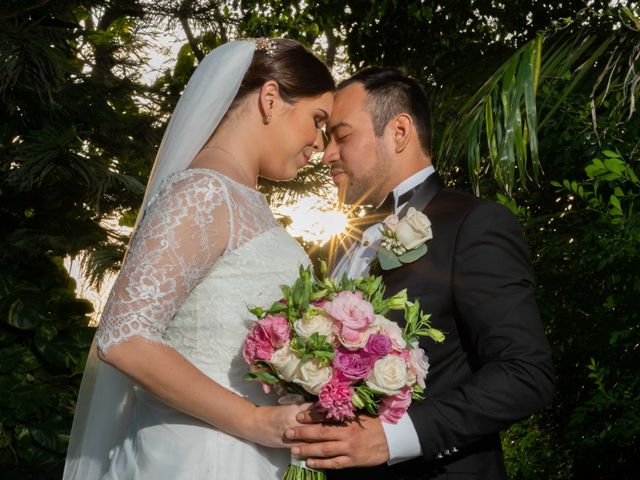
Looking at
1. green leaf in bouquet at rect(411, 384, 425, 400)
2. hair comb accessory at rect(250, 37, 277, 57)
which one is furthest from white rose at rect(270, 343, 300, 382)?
hair comb accessory at rect(250, 37, 277, 57)

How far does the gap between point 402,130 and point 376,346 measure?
1260 millimetres

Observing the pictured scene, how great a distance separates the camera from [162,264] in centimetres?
242

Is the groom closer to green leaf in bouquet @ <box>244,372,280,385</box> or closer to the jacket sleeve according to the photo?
the jacket sleeve

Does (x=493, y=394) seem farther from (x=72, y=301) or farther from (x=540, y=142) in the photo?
(x=72, y=301)

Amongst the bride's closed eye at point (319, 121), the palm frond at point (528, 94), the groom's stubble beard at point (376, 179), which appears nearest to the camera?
the bride's closed eye at point (319, 121)

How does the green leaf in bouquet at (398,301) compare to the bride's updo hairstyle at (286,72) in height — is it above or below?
below

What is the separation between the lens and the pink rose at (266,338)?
7.53ft

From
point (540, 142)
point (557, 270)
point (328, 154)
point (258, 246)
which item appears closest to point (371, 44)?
point (540, 142)

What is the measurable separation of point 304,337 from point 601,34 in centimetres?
357

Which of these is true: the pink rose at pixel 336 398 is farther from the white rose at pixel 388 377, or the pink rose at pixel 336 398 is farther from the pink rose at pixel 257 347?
the pink rose at pixel 257 347

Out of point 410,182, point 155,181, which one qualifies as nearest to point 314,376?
point 155,181

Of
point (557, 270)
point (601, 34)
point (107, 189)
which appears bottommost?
point (557, 270)

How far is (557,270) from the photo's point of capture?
16.3 ft

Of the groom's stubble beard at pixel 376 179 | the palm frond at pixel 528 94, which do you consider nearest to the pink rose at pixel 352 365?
the groom's stubble beard at pixel 376 179
